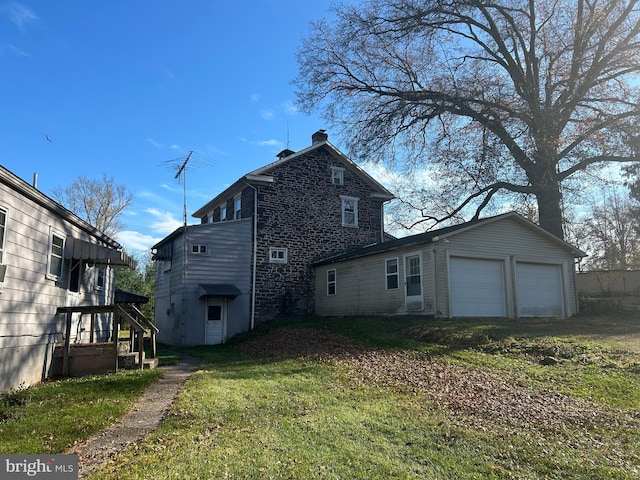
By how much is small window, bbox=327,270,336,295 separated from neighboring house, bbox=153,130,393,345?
4.41 feet

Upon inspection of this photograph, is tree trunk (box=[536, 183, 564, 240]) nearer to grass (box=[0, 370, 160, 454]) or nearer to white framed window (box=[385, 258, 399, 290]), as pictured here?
white framed window (box=[385, 258, 399, 290])

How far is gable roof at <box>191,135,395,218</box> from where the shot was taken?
2239cm

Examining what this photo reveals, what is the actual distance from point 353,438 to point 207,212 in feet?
85.3

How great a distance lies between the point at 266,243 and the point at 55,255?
12.1m

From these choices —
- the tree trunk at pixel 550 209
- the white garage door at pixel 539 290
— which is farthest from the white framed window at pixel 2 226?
the tree trunk at pixel 550 209

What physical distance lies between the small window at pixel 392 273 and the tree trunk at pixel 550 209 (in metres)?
9.05

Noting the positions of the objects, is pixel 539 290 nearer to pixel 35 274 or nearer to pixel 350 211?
pixel 350 211

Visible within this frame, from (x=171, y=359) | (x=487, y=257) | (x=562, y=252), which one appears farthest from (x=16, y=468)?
(x=562, y=252)

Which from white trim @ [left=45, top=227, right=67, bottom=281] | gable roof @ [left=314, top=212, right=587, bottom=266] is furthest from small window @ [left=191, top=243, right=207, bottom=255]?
white trim @ [left=45, top=227, right=67, bottom=281]

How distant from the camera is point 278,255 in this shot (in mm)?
22797

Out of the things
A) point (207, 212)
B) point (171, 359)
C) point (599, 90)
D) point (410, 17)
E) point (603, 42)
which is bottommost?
point (171, 359)

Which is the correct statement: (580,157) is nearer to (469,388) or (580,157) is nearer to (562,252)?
(562,252)

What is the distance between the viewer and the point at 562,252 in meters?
19.3

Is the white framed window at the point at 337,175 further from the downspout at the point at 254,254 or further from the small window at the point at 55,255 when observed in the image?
the small window at the point at 55,255
